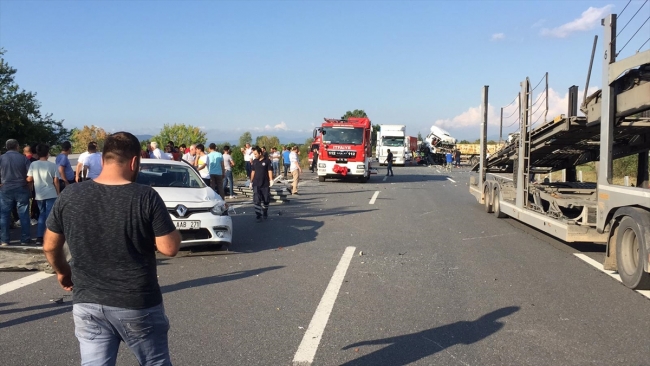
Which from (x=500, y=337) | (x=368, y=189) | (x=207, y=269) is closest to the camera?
(x=500, y=337)

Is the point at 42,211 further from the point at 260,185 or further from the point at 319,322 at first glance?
the point at 319,322

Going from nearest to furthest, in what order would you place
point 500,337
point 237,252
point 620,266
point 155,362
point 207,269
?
point 155,362 → point 500,337 → point 620,266 → point 207,269 → point 237,252

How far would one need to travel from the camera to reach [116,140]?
304 centimetres

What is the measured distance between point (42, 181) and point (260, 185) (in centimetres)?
472

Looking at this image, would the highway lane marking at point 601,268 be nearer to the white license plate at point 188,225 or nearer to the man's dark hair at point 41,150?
the white license plate at point 188,225

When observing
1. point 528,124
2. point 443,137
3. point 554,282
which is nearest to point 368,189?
point 528,124

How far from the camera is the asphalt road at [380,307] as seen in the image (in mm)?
4789

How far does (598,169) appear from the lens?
26.0 ft

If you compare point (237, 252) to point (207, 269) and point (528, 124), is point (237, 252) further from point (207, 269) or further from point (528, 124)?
point (528, 124)

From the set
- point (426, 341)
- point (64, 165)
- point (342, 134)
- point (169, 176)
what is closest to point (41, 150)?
point (64, 165)

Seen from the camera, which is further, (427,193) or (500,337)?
(427,193)

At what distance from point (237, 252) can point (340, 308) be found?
11.7 ft

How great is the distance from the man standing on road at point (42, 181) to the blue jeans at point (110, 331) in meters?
7.41

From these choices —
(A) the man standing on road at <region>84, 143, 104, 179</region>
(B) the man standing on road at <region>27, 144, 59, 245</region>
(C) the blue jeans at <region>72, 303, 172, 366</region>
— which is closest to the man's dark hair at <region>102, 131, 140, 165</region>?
(C) the blue jeans at <region>72, 303, 172, 366</region>
